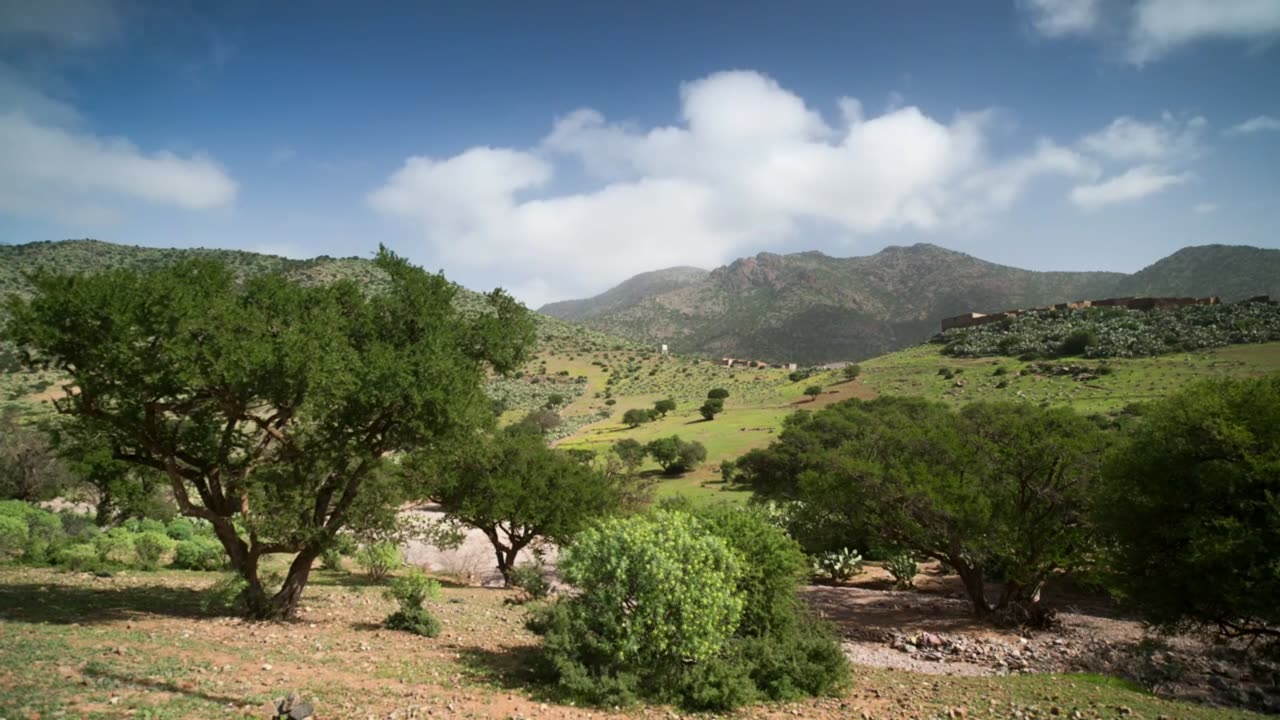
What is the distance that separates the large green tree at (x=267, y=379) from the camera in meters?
11.5

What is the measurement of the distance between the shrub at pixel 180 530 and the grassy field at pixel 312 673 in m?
11.1

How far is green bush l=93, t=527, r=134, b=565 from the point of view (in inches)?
793

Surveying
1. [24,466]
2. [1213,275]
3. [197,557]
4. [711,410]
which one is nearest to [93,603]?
[197,557]

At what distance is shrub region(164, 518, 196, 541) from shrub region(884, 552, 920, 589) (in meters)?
31.4

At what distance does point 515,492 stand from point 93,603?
1305 cm

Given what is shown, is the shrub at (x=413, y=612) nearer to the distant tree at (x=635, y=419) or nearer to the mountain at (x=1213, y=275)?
the distant tree at (x=635, y=419)

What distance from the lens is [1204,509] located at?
48.9 feet

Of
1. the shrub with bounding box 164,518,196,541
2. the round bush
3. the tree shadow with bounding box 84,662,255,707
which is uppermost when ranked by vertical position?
the tree shadow with bounding box 84,662,255,707

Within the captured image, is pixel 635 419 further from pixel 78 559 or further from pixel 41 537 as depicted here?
pixel 78 559

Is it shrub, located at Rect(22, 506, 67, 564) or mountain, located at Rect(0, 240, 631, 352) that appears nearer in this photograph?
shrub, located at Rect(22, 506, 67, 564)

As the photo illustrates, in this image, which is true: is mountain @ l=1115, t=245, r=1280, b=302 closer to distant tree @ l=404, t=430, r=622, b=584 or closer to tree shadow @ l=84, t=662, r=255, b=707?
distant tree @ l=404, t=430, r=622, b=584

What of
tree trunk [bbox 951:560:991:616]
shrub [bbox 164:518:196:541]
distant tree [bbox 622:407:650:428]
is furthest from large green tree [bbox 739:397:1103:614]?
distant tree [bbox 622:407:650:428]

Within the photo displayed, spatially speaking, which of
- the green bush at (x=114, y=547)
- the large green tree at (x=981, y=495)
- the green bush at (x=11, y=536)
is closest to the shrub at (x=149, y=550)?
the green bush at (x=114, y=547)

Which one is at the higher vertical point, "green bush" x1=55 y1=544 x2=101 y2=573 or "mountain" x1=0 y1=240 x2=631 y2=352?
"mountain" x1=0 y1=240 x2=631 y2=352
